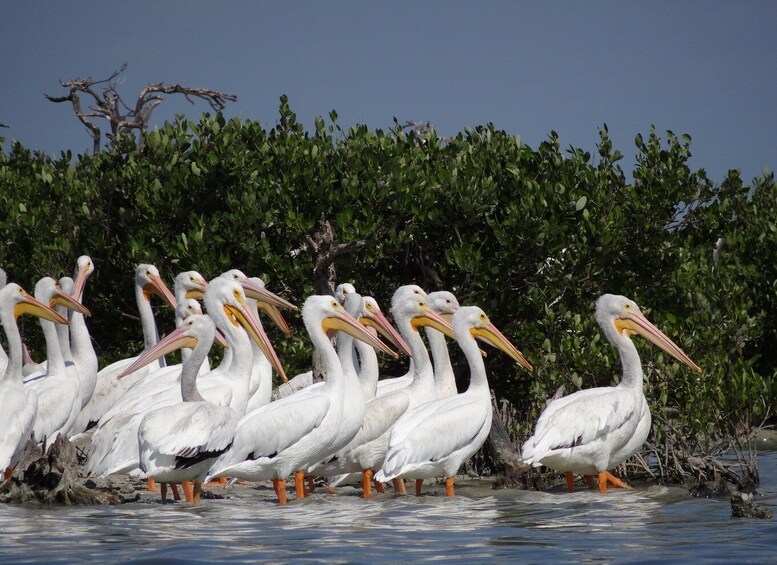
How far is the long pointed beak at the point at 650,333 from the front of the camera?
33.4 ft

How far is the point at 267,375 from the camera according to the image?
35.6 ft

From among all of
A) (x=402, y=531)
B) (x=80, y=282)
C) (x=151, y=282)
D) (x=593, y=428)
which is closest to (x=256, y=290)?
(x=151, y=282)

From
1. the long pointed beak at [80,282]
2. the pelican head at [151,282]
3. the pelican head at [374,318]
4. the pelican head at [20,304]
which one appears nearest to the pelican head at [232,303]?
the pelican head at [374,318]

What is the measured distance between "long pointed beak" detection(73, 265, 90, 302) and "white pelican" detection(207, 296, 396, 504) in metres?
3.52

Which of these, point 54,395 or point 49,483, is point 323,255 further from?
point 49,483

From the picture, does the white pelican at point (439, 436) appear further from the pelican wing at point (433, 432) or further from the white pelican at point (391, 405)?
the white pelican at point (391, 405)

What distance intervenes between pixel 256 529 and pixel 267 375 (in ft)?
11.4

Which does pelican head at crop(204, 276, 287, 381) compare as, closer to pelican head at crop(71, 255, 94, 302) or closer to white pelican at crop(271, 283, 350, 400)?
white pelican at crop(271, 283, 350, 400)

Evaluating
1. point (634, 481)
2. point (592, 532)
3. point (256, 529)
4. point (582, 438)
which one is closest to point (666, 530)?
point (592, 532)

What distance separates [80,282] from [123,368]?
40.0 inches

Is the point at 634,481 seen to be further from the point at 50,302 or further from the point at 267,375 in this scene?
the point at 50,302

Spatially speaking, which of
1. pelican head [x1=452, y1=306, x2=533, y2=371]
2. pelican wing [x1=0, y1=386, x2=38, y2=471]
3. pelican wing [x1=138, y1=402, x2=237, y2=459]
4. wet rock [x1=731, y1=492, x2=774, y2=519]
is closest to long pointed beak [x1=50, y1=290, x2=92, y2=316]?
pelican wing [x1=0, y1=386, x2=38, y2=471]

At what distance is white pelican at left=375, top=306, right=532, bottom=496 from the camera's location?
8.71m

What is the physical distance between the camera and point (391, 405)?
9.71 metres
